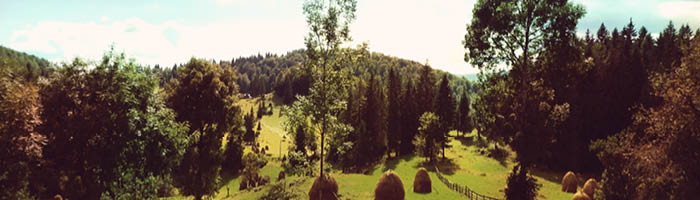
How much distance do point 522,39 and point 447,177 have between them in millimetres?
32058

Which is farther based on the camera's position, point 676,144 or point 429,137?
point 429,137

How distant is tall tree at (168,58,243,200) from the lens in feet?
78.6

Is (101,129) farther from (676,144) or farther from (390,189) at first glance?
(676,144)

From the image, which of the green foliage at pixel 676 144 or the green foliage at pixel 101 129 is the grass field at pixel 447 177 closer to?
the green foliage at pixel 101 129

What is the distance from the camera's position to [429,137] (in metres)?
55.8

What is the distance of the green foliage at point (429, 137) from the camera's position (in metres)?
55.1

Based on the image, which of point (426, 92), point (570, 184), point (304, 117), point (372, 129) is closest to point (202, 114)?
point (304, 117)

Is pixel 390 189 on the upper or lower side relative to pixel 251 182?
upper

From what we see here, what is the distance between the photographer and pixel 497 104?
19312 mm

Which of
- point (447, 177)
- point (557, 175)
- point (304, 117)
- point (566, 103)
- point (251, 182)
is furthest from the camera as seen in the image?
point (251, 182)

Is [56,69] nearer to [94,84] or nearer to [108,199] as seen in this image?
[94,84]

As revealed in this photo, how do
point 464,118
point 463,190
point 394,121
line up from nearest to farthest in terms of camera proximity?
point 463,190 → point 394,121 → point 464,118

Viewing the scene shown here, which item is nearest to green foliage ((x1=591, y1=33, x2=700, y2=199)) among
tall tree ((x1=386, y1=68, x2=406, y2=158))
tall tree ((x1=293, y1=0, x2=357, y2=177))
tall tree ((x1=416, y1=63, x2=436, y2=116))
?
tall tree ((x1=293, y1=0, x2=357, y2=177))

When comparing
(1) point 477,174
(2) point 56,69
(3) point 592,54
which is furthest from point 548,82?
(3) point 592,54
